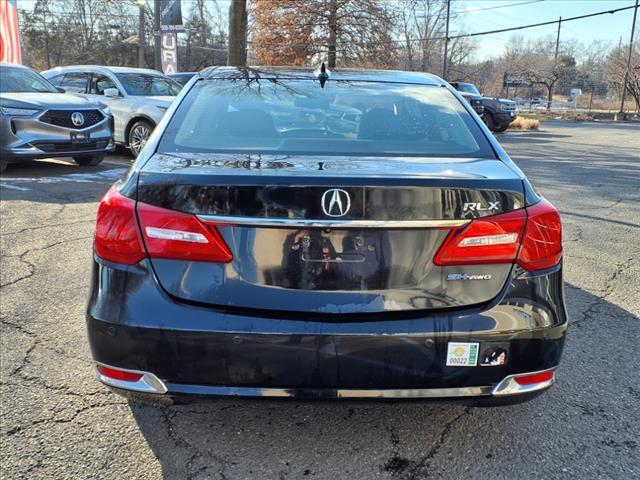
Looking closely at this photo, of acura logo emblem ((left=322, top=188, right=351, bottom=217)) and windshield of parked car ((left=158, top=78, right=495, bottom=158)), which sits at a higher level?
windshield of parked car ((left=158, top=78, right=495, bottom=158))

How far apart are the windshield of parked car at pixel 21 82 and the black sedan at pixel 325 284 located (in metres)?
8.46

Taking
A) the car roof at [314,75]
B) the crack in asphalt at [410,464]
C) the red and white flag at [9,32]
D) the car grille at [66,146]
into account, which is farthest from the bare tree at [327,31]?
the crack in asphalt at [410,464]

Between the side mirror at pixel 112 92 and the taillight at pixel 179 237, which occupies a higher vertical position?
the side mirror at pixel 112 92

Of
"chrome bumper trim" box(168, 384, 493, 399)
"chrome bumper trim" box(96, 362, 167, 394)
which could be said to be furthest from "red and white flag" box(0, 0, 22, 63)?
"chrome bumper trim" box(168, 384, 493, 399)

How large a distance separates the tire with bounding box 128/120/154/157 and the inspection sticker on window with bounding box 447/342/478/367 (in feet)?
30.8

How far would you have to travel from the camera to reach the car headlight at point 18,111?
8188 mm

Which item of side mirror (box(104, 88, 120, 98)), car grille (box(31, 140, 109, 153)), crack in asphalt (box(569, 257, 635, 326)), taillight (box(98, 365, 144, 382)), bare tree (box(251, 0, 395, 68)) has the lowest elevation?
crack in asphalt (box(569, 257, 635, 326))

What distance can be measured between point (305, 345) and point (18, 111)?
808 centimetres

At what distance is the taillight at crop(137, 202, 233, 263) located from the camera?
1.94 m

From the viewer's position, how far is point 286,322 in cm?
194

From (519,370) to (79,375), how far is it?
2.22 metres

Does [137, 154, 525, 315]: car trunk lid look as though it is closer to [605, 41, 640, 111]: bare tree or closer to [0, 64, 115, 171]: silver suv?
[0, 64, 115, 171]: silver suv

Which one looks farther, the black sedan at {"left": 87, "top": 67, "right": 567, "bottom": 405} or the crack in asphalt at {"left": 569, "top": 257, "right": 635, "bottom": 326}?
the crack in asphalt at {"left": 569, "top": 257, "right": 635, "bottom": 326}

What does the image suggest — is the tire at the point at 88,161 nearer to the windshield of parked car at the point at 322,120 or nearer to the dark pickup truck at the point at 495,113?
the windshield of parked car at the point at 322,120
